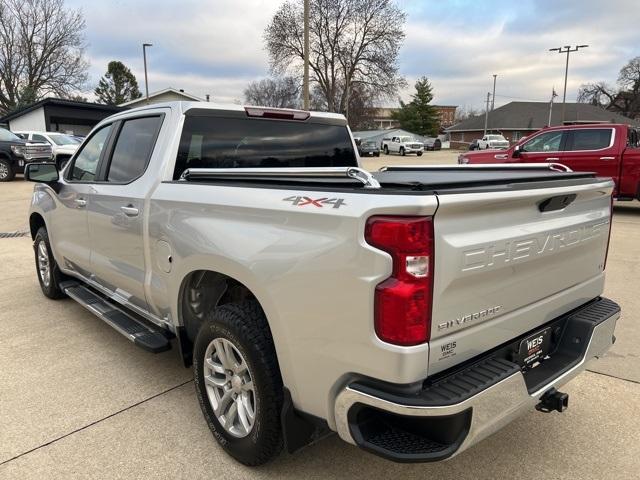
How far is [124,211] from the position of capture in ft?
11.3

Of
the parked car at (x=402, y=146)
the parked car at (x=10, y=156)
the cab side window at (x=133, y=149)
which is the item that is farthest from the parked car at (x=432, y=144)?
the cab side window at (x=133, y=149)

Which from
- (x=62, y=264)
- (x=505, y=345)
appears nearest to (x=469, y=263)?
(x=505, y=345)

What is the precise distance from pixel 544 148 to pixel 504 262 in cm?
1094

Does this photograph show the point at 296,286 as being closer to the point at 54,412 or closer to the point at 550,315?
the point at 550,315

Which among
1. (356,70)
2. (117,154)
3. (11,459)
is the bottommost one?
(11,459)

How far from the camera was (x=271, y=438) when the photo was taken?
2.44m

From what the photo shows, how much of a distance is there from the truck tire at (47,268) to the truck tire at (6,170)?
1533 cm

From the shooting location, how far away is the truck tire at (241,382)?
239cm

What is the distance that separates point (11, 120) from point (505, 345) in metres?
39.0

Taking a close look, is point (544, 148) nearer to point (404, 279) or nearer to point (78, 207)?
point (78, 207)

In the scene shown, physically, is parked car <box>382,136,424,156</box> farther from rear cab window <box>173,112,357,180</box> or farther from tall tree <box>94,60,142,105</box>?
rear cab window <box>173,112,357,180</box>

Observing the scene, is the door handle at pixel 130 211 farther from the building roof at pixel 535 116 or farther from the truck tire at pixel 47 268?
the building roof at pixel 535 116

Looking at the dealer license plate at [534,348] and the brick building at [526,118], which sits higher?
the brick building at [526,118]

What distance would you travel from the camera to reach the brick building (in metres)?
66.6
